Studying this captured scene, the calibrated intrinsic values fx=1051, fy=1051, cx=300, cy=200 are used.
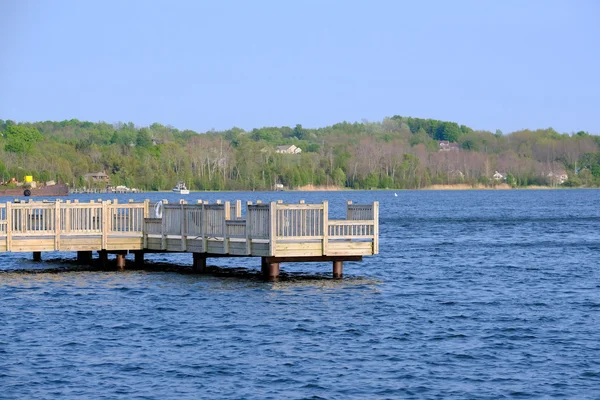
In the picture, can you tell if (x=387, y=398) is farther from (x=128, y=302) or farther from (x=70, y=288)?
(x=70, y=288)

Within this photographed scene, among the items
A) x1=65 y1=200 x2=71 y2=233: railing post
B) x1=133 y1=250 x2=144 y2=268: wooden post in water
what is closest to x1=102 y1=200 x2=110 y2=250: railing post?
x1=65 y1=200 x2=71 y2=233: railing post

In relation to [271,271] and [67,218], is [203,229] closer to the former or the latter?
[271,271]

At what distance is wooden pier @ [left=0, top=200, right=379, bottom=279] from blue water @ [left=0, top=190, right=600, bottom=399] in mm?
1045

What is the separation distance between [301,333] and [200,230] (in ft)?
34.9

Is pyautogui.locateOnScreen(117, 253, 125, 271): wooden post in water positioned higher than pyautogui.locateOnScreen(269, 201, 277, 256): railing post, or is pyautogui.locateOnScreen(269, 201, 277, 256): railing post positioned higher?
pyautogui.locateOnScreen(269, 201, 277, 256): railing post

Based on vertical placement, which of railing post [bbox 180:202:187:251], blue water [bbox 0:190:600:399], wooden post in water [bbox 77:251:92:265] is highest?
railing post [bbox 180:202:187:251]

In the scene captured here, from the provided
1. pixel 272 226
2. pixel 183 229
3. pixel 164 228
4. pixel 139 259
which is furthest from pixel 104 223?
pixel 272 226

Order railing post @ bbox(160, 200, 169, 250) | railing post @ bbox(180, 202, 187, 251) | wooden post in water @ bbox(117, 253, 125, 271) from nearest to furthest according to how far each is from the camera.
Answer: railing post @ bbox(180, 202, 187, 251) → railing post @ bbox(160, 200, 169, 250) → wooden post in water @ bbox(117, 253, 125, 271)

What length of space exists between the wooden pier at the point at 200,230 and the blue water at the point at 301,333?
1045mm

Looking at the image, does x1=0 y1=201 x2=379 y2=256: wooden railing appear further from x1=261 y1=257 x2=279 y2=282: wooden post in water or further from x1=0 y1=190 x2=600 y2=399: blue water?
x1=0 y1=190 x2=600 y2=399: blue water

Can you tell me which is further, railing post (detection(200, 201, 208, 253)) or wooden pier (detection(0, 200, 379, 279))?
railing post (detection(200, 201, 208, 253))

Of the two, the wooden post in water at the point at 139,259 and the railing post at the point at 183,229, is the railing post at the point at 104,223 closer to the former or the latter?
the wooden post in water at the point at 139,259

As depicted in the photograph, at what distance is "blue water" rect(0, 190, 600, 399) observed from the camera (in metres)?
19.7

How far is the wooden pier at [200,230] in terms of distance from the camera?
3186cm
